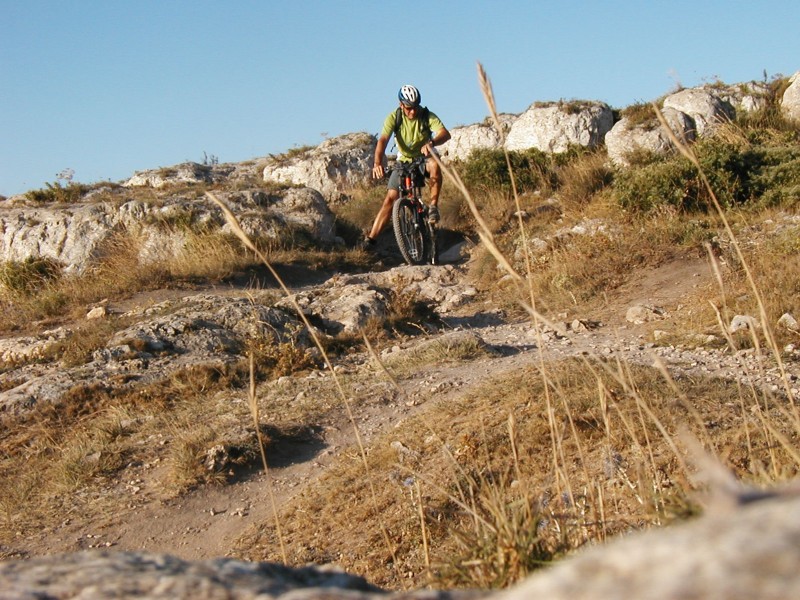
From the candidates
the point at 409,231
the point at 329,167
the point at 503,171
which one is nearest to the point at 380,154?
the point at 409,231

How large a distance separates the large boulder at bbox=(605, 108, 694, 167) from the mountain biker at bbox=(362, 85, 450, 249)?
5.04m

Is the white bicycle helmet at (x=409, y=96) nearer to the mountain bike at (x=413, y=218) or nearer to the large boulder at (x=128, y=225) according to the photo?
the mountain bike at (x=413, y=218)

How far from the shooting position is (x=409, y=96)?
11.3 m

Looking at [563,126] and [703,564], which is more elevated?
[563,126]

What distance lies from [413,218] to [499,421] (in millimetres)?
6885

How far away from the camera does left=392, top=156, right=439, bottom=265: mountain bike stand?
1166cm

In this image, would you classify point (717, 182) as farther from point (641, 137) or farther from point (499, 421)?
point (499, 421)

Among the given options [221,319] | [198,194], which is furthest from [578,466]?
[198,194]

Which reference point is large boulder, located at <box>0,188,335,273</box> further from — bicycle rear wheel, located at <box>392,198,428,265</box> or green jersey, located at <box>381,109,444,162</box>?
green jersey, located at <box>381,109,444,162</box>

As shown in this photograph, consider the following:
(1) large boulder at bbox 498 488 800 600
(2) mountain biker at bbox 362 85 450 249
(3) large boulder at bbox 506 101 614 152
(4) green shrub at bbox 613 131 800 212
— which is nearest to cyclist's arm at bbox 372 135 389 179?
(2) mountain biker at bbox 362 85 450 249

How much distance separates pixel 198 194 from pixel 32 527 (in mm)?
10167

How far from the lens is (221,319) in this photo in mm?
8750

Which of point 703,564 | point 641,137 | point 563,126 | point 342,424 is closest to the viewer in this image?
point 703,564

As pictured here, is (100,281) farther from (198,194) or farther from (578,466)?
(578,466)
